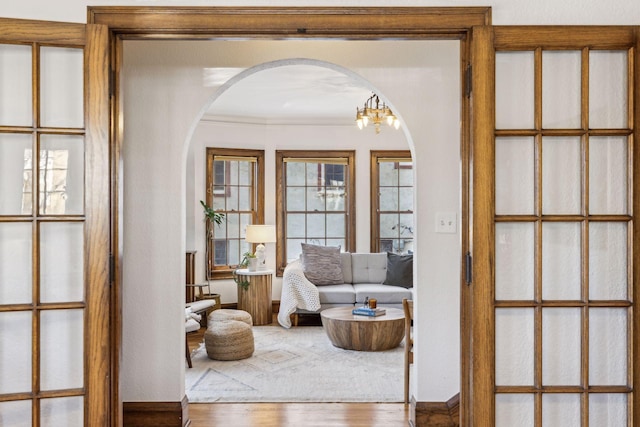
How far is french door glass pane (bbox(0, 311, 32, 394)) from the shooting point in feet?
6.88

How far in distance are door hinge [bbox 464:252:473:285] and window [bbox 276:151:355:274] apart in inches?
214

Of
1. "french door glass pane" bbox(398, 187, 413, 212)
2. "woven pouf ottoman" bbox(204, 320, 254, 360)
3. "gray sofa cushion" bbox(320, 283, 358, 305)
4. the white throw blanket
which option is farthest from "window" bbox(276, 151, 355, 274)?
"woven pouf ottoman" bbox(204, 320, 254, 360)

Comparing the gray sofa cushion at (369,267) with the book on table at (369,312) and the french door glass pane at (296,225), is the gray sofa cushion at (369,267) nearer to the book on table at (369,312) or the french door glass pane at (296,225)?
the french door glass pane at (296,225)

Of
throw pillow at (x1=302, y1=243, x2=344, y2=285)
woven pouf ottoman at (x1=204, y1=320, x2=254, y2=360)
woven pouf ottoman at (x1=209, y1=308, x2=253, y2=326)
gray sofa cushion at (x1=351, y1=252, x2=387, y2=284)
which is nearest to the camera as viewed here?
woven pouf ottoman at (x1=204, y1=320, x2=254, y2=360)

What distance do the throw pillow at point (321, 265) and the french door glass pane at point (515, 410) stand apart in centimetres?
474

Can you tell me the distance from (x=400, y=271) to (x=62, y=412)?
510 cm

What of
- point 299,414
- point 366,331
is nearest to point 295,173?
point 366,331

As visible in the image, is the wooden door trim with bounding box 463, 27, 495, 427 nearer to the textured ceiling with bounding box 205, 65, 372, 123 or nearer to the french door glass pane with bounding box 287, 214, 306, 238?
the textured ceiling with bounding box 205, 65, 372, 123

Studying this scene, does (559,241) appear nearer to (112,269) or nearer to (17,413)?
(112,269)

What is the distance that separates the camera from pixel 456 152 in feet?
11.1

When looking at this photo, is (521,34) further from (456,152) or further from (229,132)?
(229,132)

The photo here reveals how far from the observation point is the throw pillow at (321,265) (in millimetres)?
6863

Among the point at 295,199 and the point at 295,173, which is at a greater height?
the point at 295,173

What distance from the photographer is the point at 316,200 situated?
25.3 ft
